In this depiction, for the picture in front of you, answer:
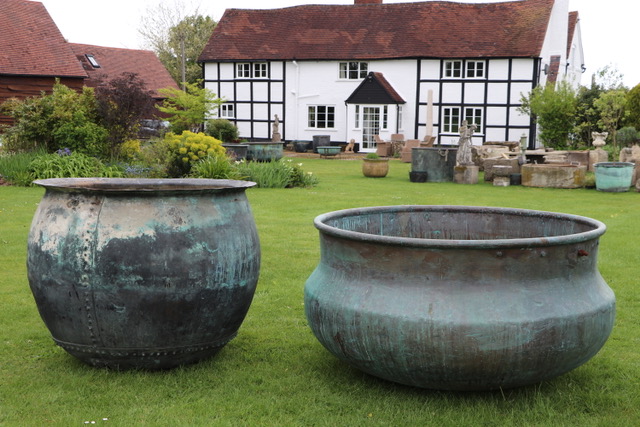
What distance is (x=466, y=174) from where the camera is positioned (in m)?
19.4

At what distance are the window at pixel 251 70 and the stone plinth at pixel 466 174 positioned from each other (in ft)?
62.9

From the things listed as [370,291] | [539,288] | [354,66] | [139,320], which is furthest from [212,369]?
[354,66]

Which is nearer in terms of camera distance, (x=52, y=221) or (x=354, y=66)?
(x=52, y=221)

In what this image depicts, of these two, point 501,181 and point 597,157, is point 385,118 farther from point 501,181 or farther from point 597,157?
point 501,181

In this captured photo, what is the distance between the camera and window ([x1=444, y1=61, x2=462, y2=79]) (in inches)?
1302

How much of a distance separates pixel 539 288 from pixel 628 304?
2.91m

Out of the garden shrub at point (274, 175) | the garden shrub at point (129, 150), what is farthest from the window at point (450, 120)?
the garden shrub at point (129, 150)

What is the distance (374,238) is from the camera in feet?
12.3

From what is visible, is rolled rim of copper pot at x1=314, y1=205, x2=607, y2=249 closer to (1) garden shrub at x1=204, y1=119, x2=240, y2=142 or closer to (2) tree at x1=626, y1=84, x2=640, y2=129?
(2) tree at x1=626, y1=84, x2=640, y2=129

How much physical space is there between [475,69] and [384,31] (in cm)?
538

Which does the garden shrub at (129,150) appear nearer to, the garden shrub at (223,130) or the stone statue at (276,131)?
the garden shrub at (223,130)

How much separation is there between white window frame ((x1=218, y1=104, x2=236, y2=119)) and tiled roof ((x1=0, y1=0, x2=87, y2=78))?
26.7ft

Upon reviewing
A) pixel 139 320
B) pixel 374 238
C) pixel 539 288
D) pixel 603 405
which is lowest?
pixel 603 405

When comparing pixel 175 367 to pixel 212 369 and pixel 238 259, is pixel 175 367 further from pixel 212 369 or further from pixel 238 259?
pixel 238 259
